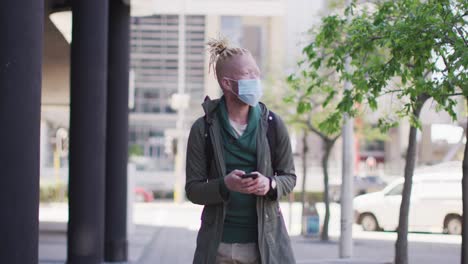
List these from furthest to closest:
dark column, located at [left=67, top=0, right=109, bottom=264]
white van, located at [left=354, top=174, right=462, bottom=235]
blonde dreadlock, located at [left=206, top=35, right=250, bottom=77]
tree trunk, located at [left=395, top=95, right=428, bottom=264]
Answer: white van, located at [left=354, top=174, right=462, bottom=235]
tree trunk, located at [left=395, top=95, right=428, bottom=264]
dark column, located at [left=67, top=0, right=109, bottom=264]
blonde dreadlock, located at [left=206, top=35, right=250, bottom=77]

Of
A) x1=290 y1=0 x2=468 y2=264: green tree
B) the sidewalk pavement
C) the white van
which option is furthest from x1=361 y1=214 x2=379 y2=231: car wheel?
x1=290 y1=0 x2=468 y2=264: green tree

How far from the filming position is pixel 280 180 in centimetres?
410

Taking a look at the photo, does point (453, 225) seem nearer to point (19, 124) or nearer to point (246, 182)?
point (19, 124)

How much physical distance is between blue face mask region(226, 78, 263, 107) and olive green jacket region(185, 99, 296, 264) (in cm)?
13

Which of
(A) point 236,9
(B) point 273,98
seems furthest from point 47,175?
(B) point 273,98

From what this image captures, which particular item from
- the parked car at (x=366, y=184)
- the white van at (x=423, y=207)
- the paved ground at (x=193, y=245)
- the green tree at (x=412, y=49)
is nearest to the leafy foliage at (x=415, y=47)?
the green tree at (x=412, y=49)

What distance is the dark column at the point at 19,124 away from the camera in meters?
5.48

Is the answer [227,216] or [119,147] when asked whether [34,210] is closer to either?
[227,216]

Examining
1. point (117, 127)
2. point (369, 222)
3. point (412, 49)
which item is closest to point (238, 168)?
point (412, 49)

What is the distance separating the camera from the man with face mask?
4.11m

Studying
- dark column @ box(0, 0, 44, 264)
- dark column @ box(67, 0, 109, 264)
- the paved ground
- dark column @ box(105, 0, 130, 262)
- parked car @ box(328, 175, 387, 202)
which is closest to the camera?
dark column @ box(0, 0, 44, 264)

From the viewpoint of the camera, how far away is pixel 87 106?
Result: 10680 millimetres

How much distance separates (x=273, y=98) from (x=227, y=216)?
2420 cm

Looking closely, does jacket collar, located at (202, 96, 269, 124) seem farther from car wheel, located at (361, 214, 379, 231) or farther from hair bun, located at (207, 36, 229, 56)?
car wheel, located at (361, 214, 379, 231)
